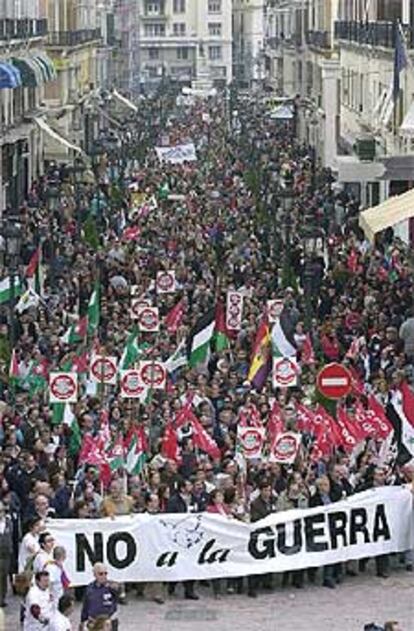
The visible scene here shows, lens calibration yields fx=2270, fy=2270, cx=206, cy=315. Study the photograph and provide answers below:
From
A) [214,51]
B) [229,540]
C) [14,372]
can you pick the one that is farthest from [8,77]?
[214,51]

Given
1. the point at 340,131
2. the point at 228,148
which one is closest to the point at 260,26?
the point at 228,148

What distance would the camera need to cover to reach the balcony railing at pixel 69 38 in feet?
277

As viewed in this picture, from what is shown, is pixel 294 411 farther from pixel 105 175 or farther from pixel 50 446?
pixel 105 175

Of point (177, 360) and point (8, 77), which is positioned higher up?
point (8, 77)

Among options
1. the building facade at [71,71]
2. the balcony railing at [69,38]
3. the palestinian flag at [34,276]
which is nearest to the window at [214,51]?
the building facade at [71,71]

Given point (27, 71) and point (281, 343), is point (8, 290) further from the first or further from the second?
point (27, 71)

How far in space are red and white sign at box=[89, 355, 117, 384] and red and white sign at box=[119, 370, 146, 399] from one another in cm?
65

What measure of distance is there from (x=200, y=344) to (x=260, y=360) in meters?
1.55

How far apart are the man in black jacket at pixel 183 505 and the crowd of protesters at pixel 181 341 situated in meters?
0.02

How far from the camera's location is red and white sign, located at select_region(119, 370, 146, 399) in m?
28.6

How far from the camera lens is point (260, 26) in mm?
191750

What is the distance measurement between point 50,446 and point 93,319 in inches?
343

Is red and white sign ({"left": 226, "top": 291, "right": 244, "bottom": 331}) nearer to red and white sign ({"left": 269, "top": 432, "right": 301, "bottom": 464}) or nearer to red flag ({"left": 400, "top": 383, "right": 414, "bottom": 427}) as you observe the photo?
red flag ({"left": 400, "top": 383, "right": 414, "bottom": 427})

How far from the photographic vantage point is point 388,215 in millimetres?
37031
